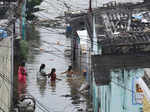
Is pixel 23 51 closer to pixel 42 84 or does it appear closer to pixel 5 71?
pixel 42 84

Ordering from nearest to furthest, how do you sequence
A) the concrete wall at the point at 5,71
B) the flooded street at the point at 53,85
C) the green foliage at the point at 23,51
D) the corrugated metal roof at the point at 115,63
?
the corrugated metal roof at the point at 115,63 → the concrete wall at the point at 5,71 → the flooded street at the point at 53,85 → the green foliage at the point at 23,51

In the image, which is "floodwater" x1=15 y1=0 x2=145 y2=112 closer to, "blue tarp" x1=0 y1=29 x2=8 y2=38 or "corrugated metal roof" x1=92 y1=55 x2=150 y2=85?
"blue tarp" x1=0 y1=29 x2=8 y2=38

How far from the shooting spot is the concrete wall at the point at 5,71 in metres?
14.6

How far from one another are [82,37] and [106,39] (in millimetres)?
8213

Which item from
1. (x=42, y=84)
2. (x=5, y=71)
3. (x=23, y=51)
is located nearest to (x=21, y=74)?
(x=42, y=84)

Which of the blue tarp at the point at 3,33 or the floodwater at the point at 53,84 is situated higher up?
the blue tarp at the point at 3,33

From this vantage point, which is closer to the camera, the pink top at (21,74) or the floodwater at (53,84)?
the floodwater at (53,84)

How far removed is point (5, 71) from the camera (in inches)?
608

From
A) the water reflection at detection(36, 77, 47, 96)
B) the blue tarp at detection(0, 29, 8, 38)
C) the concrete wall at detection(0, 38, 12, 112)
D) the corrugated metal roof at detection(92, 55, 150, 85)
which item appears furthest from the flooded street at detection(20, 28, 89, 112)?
the corrugated metal roof at detection(92, 55, 150, 85)

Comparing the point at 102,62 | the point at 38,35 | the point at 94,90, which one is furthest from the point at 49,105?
the point at 38,35

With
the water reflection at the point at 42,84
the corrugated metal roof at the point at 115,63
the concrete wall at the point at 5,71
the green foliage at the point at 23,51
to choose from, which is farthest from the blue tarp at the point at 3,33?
the green foliage at the point at 23,51

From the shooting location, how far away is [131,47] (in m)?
13.5

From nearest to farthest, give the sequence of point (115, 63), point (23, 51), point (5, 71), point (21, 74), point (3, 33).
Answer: point (115, 63), point (5, 71), point (3, 33), point (21, 74), point (23, 51)

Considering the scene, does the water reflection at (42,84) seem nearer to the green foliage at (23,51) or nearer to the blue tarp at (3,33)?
the blue tarp at (3,33)
